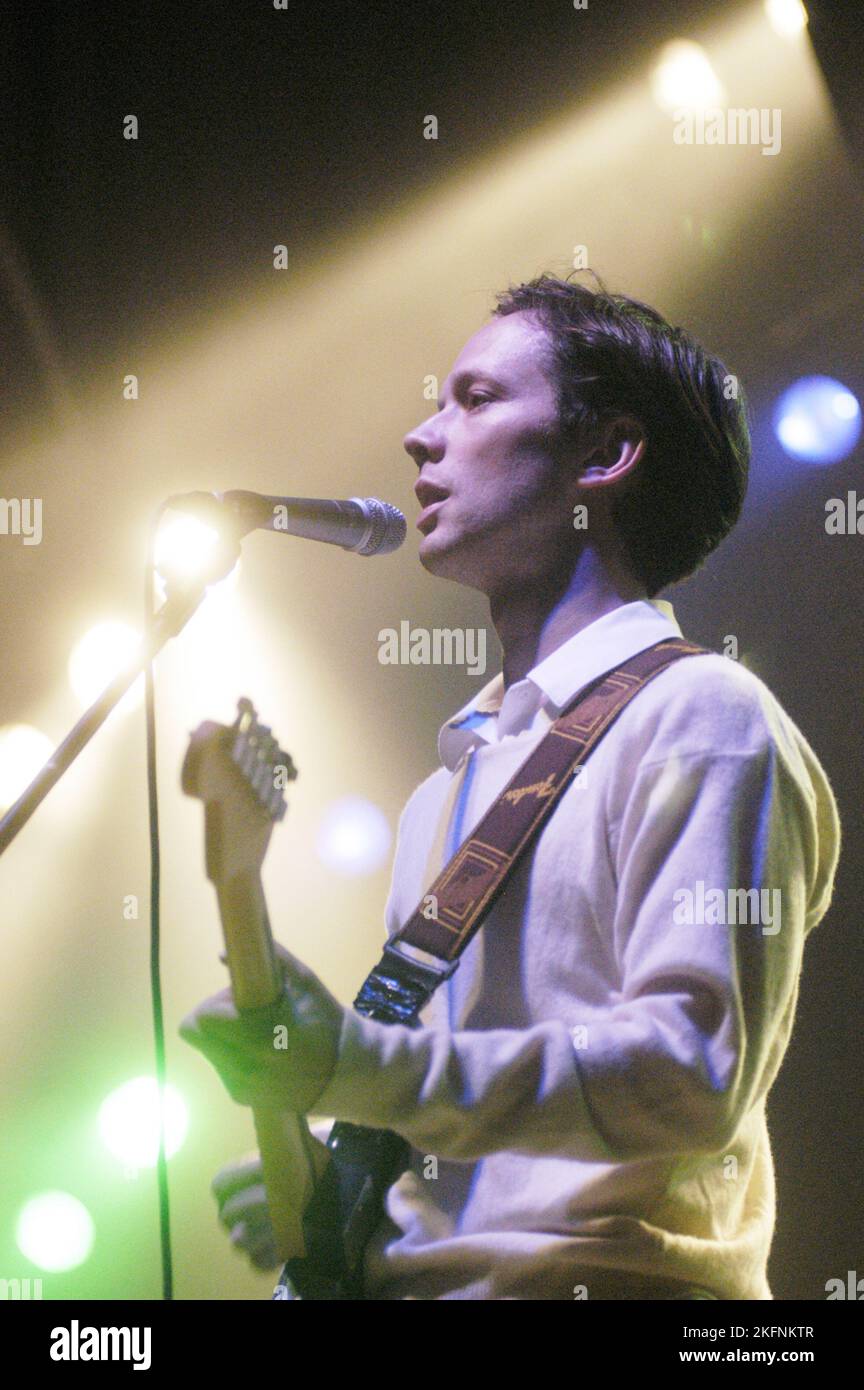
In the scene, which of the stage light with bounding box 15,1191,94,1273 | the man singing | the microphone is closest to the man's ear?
the man singing

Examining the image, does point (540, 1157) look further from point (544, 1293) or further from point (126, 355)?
point (126, 355)

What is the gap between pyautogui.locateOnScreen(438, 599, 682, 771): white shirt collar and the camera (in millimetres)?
1852

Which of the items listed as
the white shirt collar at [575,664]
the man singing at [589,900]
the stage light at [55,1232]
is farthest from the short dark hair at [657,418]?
the stage light at [55,1232]

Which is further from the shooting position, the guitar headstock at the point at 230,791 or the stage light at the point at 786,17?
the stage light at the point at 786,17

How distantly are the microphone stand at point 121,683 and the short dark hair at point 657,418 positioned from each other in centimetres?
67

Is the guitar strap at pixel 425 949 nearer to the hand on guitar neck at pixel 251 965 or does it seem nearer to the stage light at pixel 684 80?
the hand on guitar neck at pixel 251 965

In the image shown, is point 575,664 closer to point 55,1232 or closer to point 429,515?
point 429,515

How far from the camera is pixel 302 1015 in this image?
1.46 metres

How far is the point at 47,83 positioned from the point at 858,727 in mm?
1951

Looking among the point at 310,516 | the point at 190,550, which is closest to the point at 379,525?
the point at 310,516

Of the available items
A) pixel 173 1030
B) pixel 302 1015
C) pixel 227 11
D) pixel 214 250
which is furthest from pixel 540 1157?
pixel 227 11

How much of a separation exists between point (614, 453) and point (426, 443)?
303 millimetres

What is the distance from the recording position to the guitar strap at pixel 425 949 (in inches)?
67.1
